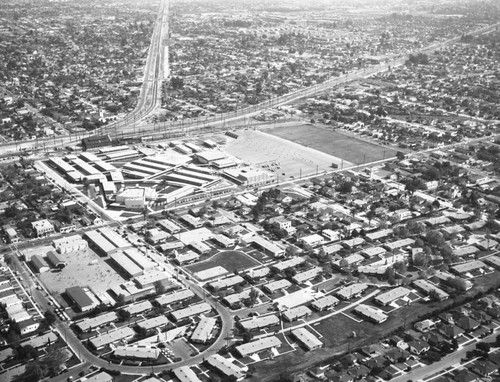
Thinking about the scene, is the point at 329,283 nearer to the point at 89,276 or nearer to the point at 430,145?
the point at 89,276

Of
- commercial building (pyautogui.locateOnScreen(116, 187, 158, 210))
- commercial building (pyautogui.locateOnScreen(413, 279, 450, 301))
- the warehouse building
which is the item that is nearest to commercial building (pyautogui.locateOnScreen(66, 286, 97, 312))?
the warehouse building

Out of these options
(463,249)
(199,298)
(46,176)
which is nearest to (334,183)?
(463,249)

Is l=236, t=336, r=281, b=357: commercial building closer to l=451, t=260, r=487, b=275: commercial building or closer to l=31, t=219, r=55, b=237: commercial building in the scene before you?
l=451, t=260, r=487, b=275: commercial building

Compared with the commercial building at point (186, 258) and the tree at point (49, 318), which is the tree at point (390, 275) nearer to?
the commercial building at point (186, 258)

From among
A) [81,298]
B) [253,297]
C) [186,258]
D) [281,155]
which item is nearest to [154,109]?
[281,155]

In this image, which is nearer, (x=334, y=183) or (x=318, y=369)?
(x=318, y=369)

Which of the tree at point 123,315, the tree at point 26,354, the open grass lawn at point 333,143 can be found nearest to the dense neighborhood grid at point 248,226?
the tree at point 26,354
